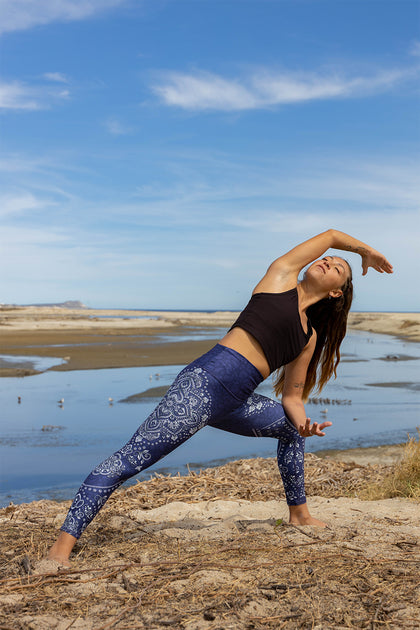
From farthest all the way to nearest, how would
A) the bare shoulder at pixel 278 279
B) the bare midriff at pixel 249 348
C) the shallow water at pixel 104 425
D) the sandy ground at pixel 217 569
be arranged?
the shallow water at pixel 104 425 < the bare shoulder at pixel 278 279 < the bare midriff at pixel 249 348 < the sandy ground at pixel 217 569

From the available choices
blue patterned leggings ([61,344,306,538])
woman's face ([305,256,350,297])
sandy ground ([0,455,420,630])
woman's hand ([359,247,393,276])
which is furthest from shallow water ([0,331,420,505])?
woman's hand ([359,247,393,276])

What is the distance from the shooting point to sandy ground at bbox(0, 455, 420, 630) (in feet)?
9.18

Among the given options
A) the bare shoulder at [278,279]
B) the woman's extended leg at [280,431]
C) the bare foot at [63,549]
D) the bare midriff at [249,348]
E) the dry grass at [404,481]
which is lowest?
the dry grass at [404,481]

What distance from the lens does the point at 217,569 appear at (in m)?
3.36

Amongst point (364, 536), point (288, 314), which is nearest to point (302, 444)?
point (364, 536)

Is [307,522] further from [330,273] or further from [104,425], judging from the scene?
[104,425]

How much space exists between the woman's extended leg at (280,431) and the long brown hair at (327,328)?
32cm

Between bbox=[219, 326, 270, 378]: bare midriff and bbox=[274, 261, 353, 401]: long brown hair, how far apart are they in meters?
0.68

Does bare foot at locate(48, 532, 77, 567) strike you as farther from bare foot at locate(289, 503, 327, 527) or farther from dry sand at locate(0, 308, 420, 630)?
bare foot at locate(289, 503, 327, 527)

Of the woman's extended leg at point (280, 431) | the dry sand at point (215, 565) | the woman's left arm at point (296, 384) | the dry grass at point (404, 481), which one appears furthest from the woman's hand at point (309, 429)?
the dry grass at point (404, 481)

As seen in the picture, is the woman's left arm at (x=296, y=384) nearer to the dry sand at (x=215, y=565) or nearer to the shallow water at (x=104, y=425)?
the dry sand at (x=215, y=565)

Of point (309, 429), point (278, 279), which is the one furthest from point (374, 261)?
point (309, 429)

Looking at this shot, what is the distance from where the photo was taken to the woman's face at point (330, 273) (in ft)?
12.8

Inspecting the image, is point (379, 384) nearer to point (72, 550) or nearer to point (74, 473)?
point (74, 473)
